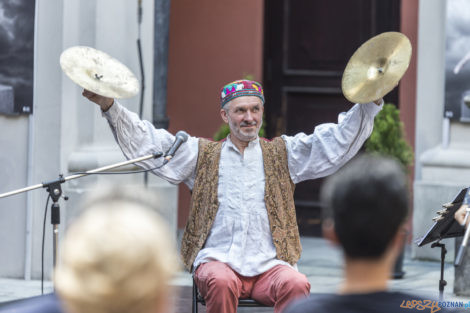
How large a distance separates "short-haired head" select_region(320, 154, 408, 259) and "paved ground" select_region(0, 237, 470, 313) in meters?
3.44

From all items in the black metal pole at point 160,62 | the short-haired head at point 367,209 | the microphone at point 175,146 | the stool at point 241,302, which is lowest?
the stool at point 241,302

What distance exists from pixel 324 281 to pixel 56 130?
216 centimetres

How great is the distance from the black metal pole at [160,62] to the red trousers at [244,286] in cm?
284

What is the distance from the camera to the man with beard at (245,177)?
167 inches

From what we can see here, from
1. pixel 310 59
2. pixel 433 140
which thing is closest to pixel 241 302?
pixel 433 140

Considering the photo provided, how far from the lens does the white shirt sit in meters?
4.27

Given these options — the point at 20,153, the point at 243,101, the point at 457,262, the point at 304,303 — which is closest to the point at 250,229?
the point at 243,101

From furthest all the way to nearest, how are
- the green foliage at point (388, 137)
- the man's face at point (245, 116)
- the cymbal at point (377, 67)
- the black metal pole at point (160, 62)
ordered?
the black metal pole at point (160, 62) < the green foliage at point (388, 137) < the man's face at point (245, 116) < the cymbal at point (377, 67)

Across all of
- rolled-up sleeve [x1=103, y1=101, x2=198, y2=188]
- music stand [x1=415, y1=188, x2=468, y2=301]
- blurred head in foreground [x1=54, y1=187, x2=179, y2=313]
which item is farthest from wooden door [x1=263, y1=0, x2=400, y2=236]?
blurred head in foreground [x1=54, y1=187, x2=179, y2=313]

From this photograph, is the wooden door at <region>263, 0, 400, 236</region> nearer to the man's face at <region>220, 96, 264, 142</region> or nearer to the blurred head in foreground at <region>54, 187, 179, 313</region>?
the man's face at <region>220, 96, 264, 142</region>

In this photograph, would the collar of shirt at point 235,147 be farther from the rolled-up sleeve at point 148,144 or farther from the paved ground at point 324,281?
the paved ground at point 324,281

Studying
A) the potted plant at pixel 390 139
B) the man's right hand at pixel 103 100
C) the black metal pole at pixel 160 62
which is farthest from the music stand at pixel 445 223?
the black metal pole at pixel 160 62

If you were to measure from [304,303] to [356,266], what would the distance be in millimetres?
162

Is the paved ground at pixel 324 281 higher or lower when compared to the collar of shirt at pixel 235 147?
lower
